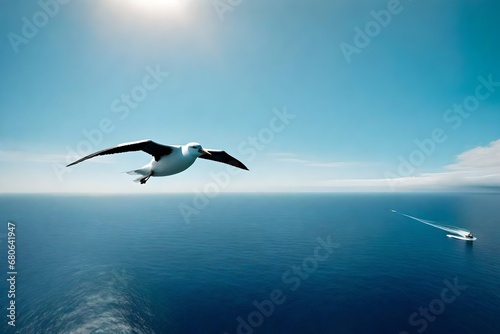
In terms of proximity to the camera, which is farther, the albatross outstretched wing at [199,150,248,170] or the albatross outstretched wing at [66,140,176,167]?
the albatross outstretched wing at [199,150,248,170]

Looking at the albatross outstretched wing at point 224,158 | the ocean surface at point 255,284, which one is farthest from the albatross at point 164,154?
the ocean surface at point 255,284

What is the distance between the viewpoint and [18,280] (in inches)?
2603

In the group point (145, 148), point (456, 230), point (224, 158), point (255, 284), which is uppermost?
point (224, 158)

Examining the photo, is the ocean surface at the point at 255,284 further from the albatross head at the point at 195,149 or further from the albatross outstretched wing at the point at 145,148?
the albatross head at the point at 195,149

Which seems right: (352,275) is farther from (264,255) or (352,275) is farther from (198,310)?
(198,310)

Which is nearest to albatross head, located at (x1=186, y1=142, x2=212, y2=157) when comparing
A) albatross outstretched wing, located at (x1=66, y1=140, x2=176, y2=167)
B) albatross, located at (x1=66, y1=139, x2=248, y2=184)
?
albatross, located at (x1=66, y1=139, x2=248, y2=184)

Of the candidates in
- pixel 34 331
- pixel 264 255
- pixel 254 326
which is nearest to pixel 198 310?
pixel 254 326

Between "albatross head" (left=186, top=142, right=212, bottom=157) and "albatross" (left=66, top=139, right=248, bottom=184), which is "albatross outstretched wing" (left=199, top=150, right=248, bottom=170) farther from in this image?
"albatross head" (left=186, top=142, right=212, bottom=157)

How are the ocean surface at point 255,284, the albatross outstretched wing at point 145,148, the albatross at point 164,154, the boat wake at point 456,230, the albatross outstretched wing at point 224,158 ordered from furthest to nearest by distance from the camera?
the boat wake at point 456,230 → the ocean surface at point 255,284 → the albatross outstretched wing at point 224,158 → the albatross at point 164,154 → the albatross outstretched wing at point 145,148

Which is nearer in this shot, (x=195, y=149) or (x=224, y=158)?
(x=195, y=149)

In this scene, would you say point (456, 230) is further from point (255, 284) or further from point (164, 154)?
point (164, 154)

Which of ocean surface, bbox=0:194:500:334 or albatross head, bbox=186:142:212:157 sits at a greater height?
albatross head, bbox=186:142:212:157

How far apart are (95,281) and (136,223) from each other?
3269 inches

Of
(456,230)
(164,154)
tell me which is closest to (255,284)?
(164,154)
